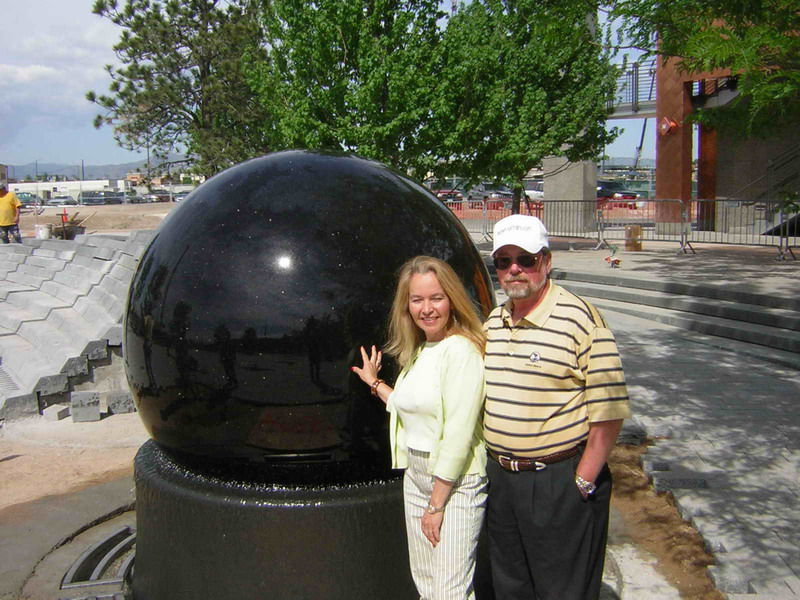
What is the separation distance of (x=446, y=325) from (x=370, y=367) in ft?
1.33

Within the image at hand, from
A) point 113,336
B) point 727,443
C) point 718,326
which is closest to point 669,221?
point 718,326

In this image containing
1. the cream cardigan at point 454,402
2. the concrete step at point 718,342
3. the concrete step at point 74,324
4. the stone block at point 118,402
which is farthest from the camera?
the concrete step at point 74,324

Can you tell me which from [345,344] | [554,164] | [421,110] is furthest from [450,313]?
[554,164]

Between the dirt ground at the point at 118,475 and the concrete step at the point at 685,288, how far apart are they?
5.67 metres

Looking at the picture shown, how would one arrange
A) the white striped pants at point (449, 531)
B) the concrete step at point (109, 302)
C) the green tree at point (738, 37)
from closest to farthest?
the white striped pants at point (449, 531), the green tree at point (738, 37), the concrete step at point (109, 302)

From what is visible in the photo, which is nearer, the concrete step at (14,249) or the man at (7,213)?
the concrete step at (14,249)

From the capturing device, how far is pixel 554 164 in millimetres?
28172

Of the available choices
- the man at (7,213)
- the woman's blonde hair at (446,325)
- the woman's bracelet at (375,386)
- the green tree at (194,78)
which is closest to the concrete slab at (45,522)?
the woman's bracelet at (375,386)

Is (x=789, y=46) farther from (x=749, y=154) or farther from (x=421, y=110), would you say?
(x=749, y=154)

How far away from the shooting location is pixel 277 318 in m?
3.05

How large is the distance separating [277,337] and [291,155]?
3.28 feet

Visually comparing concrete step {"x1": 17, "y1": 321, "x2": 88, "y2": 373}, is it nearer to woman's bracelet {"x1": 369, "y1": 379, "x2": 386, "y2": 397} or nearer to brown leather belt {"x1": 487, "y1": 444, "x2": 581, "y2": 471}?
woman's bracelet {"x1": 369, "y1": 379, "x2": 386, "y2": 397}

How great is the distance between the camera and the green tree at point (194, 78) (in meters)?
23.5

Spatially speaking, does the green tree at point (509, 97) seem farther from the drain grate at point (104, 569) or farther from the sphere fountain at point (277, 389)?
the sphere fountain at point (277, 389)
